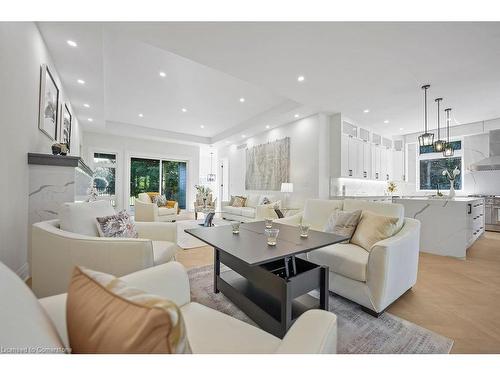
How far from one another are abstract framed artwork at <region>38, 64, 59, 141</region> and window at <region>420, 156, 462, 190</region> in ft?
30.2

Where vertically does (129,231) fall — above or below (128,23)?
below

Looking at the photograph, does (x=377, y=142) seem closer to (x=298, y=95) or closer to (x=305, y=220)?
(x=298, y=95)

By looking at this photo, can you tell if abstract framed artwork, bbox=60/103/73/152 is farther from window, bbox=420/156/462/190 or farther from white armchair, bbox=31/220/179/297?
window, bbox=420/156/462/190

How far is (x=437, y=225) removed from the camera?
3.48m

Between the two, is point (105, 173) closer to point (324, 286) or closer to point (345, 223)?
point (345, 223)

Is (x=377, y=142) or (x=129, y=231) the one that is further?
(x=377, y=142)

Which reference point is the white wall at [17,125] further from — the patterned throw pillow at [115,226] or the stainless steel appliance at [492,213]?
the stainless steel appliance at [492,213]

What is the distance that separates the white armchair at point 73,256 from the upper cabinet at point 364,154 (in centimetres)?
459

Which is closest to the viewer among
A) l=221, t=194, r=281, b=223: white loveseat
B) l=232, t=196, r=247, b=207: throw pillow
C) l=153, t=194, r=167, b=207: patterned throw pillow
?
l=221, t=194, r=281, b=223: white loveseat

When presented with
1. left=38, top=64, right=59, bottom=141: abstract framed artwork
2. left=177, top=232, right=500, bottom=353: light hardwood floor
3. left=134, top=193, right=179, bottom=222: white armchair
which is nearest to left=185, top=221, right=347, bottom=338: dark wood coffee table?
left=177, top=232, right=500, bottom=353: light hardwood floor

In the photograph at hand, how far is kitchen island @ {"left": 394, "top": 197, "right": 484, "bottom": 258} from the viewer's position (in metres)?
3.28
